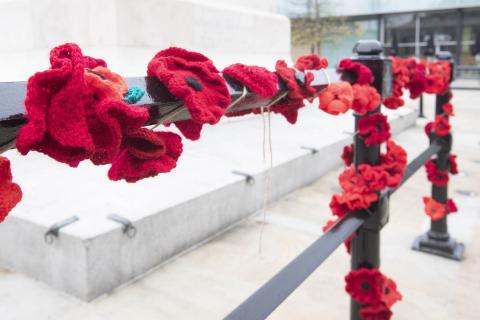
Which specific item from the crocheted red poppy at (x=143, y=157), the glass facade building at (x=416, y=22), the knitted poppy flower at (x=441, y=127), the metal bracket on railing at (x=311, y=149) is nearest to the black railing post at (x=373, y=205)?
the crocheted red poppy at (x=143, y=157)

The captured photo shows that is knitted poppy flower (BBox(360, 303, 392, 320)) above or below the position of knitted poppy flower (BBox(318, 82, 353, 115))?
below

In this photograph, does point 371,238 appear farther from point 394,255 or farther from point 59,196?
point 59,196

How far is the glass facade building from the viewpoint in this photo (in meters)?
24.0

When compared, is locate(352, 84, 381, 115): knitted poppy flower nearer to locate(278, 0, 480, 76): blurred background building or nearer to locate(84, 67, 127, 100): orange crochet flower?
locate(84, 67, 127, 100): orange crochet flower

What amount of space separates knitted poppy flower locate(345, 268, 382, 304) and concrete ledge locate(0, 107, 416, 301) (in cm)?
107

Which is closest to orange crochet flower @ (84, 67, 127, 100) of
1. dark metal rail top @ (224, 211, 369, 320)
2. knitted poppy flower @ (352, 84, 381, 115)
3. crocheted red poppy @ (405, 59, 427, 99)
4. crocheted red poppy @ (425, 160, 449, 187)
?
dark metal rail top @ (224, 211, 369, 320)

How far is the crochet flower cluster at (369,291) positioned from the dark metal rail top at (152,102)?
779 mm

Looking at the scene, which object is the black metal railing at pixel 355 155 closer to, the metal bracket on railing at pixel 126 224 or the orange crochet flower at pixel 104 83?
the orange crochet flower at pixel 104 83

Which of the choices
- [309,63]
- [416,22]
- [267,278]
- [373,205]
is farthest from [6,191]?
[416,22]

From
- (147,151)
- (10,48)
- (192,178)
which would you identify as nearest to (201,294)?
(192,178)

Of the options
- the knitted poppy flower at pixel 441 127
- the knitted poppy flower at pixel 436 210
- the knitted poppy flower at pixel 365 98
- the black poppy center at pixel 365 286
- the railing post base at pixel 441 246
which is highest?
the knitted poppy flower at pixel 365 98

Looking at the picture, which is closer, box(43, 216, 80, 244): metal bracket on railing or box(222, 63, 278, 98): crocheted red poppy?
box(222, 63, 278, 98): crocheted red poppy

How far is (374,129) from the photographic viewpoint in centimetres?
156

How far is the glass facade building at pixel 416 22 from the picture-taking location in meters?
24.0
